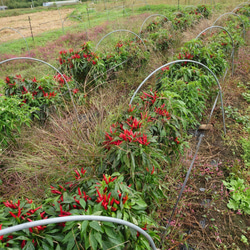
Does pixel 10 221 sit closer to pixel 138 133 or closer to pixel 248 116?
pixel 138 133

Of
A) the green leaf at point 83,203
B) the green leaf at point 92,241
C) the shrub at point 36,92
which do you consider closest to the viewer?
the green leaf at point 92,241

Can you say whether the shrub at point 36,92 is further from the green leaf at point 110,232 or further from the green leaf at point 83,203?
the green leaf at point 110,232

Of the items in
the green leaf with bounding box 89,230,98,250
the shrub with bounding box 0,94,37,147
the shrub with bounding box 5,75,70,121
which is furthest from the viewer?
the shrub with bounding box 5,75,70,121

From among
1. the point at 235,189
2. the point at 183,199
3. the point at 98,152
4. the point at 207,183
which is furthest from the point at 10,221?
the point at 235,189

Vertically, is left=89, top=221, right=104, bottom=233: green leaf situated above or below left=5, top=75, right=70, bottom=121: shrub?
below

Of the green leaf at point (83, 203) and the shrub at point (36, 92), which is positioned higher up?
the shrub at point (36, 92)

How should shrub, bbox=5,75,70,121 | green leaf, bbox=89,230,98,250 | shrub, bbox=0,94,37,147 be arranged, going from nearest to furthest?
green leaf, bbox=89,230,98,250 < shrub, bbox=0,94,37,147 < shrub, bbox=5,75,70,121

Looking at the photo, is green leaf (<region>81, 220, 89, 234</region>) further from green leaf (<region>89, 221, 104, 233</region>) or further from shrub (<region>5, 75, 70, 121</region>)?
shrub (<region>5, 75, 70, 121</region>)

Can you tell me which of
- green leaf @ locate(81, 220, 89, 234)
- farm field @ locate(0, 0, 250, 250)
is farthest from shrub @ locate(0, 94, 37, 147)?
green leaf @ locate(81, 220, 89, 234)

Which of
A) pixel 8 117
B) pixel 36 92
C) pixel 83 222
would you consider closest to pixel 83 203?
pixel 83 222

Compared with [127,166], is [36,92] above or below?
above

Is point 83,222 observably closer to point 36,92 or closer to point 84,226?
point 84,226

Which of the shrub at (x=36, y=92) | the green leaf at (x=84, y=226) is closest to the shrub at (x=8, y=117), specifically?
the shrub at (x=36, y=92)

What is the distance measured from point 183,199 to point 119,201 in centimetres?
105
